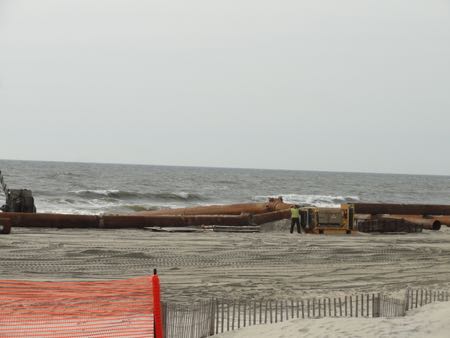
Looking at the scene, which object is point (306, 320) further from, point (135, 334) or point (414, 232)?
point (414, 232)

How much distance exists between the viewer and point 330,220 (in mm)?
28188

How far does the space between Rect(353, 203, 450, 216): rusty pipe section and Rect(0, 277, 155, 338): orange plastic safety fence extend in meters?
24.7

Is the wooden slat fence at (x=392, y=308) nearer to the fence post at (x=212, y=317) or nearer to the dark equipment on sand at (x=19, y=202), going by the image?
the fence post at (x=212, y=317)

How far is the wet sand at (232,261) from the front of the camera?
15492 millimetres

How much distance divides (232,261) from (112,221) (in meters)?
10.3

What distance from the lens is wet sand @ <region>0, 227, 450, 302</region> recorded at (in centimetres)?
1549

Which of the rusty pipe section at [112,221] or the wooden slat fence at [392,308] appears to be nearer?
the wooden slat fence at [392,308]

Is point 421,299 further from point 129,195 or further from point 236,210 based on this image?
point 129,195

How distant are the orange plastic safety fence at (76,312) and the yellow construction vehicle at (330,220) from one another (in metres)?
16.1

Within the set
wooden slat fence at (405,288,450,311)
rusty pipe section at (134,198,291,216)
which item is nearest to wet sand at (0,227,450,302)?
wooden slat fence at (405,288,450,311)

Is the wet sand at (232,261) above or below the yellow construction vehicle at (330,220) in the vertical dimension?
below

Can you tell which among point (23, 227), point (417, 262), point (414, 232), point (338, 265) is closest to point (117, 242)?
point (23, 227)

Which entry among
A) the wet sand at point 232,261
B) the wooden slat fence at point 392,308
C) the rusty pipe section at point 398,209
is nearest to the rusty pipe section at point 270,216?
the wet sand at point 232,261

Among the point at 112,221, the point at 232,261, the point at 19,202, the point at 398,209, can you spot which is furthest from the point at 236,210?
the point at 232,261
